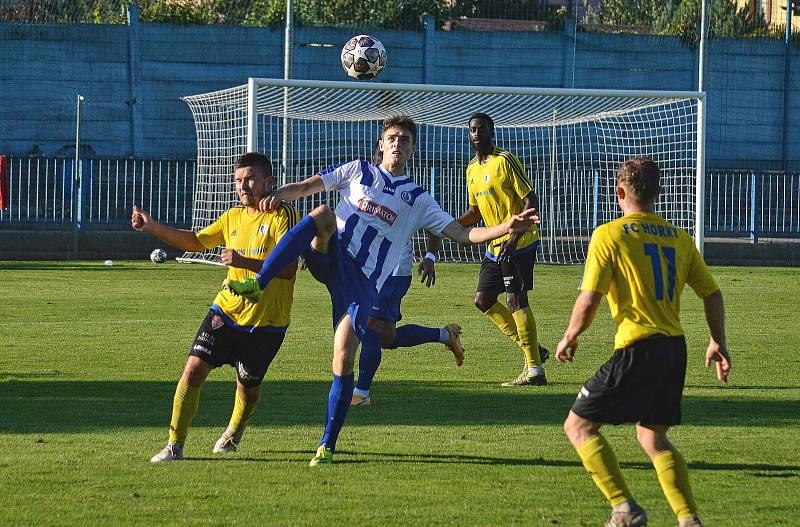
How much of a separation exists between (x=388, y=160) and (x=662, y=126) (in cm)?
1428

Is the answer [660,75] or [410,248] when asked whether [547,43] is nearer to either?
[660,75]

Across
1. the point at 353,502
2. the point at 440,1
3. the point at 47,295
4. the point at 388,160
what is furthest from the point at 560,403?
the point at 440,1

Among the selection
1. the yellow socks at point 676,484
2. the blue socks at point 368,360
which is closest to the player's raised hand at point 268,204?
the blue socks at point 368,360

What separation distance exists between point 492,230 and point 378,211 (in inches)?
36.6

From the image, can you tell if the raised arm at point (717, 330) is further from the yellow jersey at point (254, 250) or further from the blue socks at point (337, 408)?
the yellow jersey at point (254, 250)

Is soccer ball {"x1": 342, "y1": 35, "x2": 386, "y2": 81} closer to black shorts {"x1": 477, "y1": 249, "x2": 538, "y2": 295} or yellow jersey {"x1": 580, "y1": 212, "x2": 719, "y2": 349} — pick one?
black shorts {"x1": 477, "y1": 249, "x2": 538, "y2": 295}

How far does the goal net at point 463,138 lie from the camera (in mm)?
18797

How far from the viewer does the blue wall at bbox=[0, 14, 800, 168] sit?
85.6ft

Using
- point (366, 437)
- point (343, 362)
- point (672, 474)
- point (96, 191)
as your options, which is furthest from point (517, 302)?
point (96, 191)

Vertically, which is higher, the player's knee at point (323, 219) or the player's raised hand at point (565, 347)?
the player's knee at point (323, 219)

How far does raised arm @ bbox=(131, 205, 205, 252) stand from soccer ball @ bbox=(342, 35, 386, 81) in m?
8.18

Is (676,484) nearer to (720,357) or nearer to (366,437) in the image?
(720,357)

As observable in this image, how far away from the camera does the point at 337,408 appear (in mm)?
6922

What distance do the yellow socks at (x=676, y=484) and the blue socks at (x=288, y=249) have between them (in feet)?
7.33
